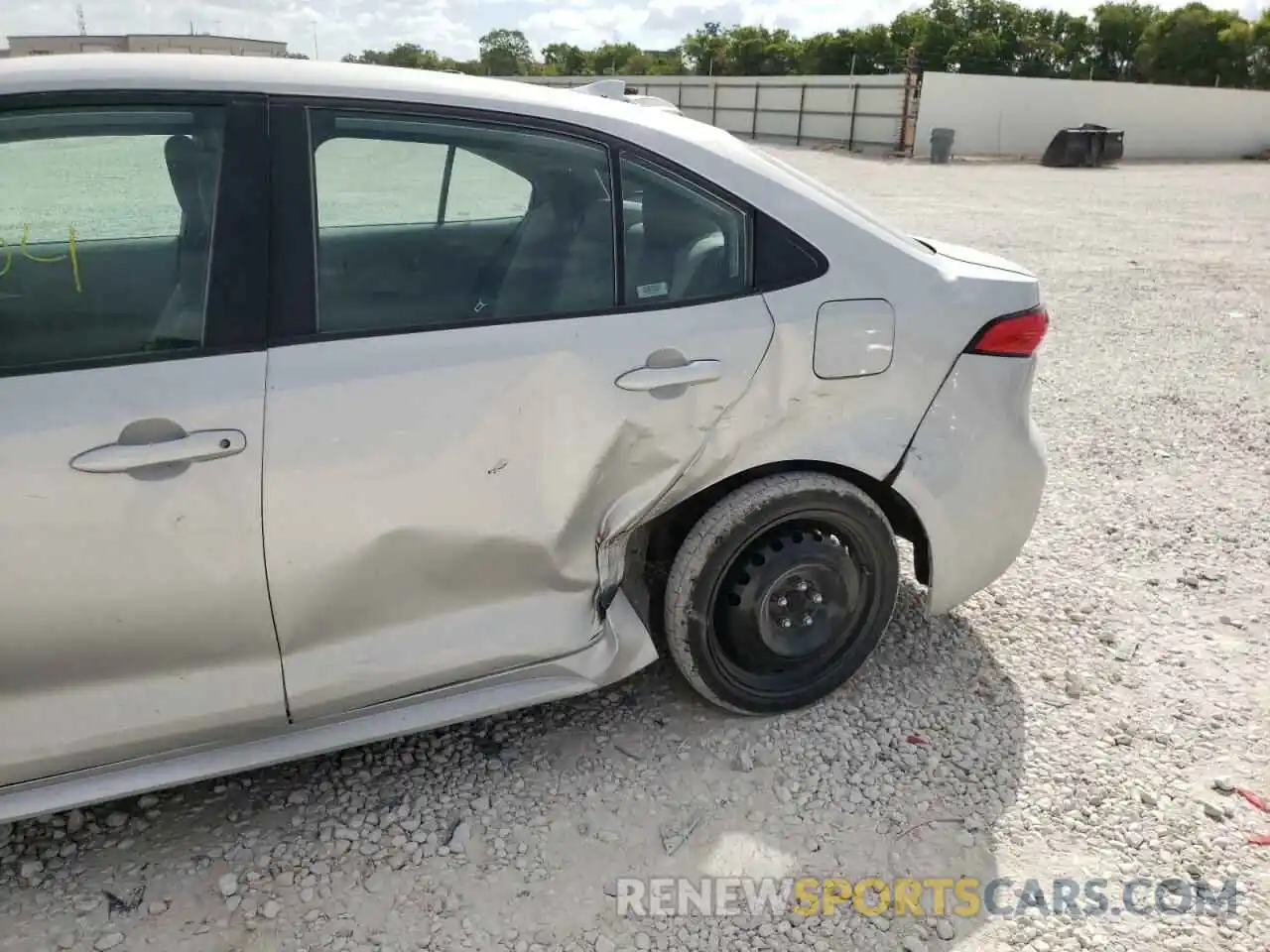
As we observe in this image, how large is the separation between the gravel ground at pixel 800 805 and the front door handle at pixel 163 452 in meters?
1.04

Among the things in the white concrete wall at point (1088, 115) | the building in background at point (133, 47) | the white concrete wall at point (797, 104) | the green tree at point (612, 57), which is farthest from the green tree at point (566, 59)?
the building in background at point (133, 47)

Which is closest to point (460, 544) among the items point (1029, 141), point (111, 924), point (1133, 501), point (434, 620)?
point (434, 620)

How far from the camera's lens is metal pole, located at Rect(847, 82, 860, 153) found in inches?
1235

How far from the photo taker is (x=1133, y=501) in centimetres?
449

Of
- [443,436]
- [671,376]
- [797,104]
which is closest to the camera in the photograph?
[443,436]

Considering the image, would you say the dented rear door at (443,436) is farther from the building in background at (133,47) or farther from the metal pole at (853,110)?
the metal pole at (853,110)

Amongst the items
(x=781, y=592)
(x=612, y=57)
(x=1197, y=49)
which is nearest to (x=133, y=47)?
(x=781, y=592)

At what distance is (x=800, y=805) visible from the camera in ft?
8.52

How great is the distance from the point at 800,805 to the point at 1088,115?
3449cm

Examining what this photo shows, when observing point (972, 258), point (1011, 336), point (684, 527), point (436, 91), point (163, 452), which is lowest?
point (684, 527)

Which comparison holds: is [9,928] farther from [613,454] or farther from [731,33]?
[731,33]

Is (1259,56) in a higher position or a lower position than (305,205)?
higher

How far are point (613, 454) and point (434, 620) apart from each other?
60cm

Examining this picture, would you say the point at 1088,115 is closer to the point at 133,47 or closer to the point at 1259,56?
the point at 1259,56
